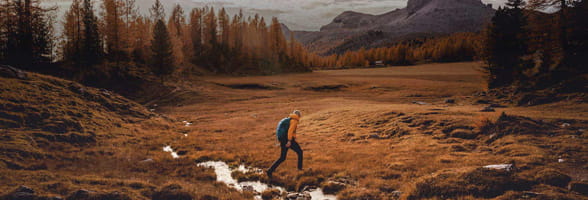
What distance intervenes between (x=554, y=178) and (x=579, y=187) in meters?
0.83

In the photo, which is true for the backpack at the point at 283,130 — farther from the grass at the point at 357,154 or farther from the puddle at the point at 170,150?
the puddle at the point at 170,150

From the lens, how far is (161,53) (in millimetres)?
67375

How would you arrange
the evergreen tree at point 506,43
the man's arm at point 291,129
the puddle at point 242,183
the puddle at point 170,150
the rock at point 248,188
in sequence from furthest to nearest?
the evergreen tree at point 506,43
the puddle at point 170,150
the man's arm at point 291,129
the rock at point 248,188
the puddle at point 242,183

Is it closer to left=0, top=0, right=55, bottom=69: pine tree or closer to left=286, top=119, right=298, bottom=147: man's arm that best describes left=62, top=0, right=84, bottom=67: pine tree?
left=0, top=0, right=55, bottom=69: pine tree

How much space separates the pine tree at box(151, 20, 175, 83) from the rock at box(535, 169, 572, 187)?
6604 centimetres

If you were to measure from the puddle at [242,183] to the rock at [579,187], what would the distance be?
7997 mm

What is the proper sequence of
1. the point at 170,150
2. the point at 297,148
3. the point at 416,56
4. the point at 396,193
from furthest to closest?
the point at 416,56, the point at 170,150, the point at 297,148, the point at 396,193

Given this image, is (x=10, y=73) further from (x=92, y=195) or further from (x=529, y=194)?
(x=529, y=194)

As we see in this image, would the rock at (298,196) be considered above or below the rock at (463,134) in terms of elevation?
below

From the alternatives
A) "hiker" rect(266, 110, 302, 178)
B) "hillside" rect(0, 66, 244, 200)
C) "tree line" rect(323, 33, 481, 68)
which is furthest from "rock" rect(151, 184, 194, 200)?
"tree line" rect(323, 33, 481, 68)

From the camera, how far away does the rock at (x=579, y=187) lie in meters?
10.2

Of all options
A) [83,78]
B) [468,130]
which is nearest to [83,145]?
[468,130]

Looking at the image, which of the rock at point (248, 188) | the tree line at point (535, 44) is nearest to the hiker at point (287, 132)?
the rock at point (248, 188)

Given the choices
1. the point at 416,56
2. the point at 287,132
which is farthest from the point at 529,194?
the point at 416,56
